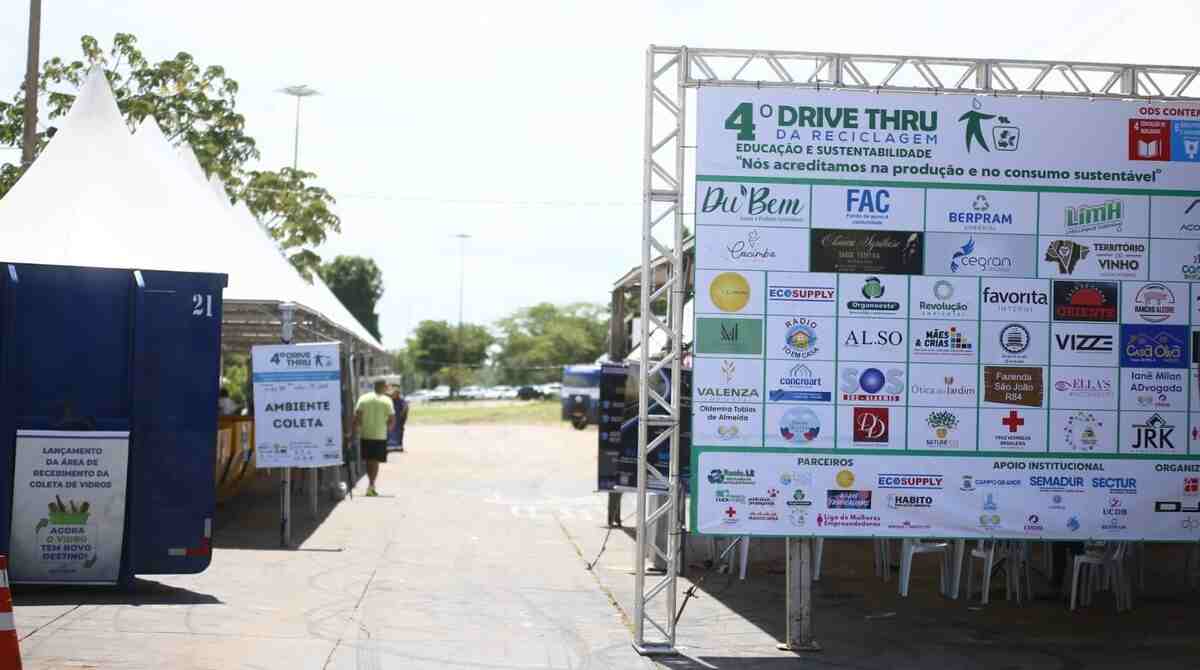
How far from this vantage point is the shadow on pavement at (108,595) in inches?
430

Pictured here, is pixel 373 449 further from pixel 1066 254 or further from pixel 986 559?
pixel 1066 254

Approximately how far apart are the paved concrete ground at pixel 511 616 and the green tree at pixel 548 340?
109m

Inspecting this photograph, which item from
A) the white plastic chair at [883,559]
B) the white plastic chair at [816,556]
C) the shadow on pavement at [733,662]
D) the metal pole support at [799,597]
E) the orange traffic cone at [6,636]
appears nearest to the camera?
the orange traffic cone at [6,636]

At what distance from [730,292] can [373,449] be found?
12.8 metres

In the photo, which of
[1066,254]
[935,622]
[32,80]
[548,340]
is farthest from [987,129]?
[548,340]

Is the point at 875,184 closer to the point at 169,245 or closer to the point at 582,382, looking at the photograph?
the point at 169,245

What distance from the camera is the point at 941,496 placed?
9859mm

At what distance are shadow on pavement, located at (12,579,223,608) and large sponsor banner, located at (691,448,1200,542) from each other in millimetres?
4449

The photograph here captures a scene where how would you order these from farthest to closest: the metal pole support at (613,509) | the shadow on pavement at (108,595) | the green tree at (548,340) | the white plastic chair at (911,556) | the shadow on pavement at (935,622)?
the green tree at (548,340), the metal pole support at (613,509), the white plastic chair at (911,556), the shadow on pavement at (108,595), the shadow on pavement at (935,622)

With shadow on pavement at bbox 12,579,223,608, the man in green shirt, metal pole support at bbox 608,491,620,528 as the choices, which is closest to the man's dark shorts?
the man in green shirt

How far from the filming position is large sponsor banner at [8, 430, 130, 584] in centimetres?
1108

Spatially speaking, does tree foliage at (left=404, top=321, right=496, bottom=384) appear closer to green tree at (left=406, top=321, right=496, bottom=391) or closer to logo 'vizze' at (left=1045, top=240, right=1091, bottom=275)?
green tree at (left=406, top=321, right=496, bottom=391)

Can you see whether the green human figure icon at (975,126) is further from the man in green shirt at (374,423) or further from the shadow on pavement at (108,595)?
the man in green shirt at (374,423)

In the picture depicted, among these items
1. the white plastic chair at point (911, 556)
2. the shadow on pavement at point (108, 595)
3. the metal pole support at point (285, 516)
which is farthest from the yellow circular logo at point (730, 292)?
the metal pole support at point (285, 516)
